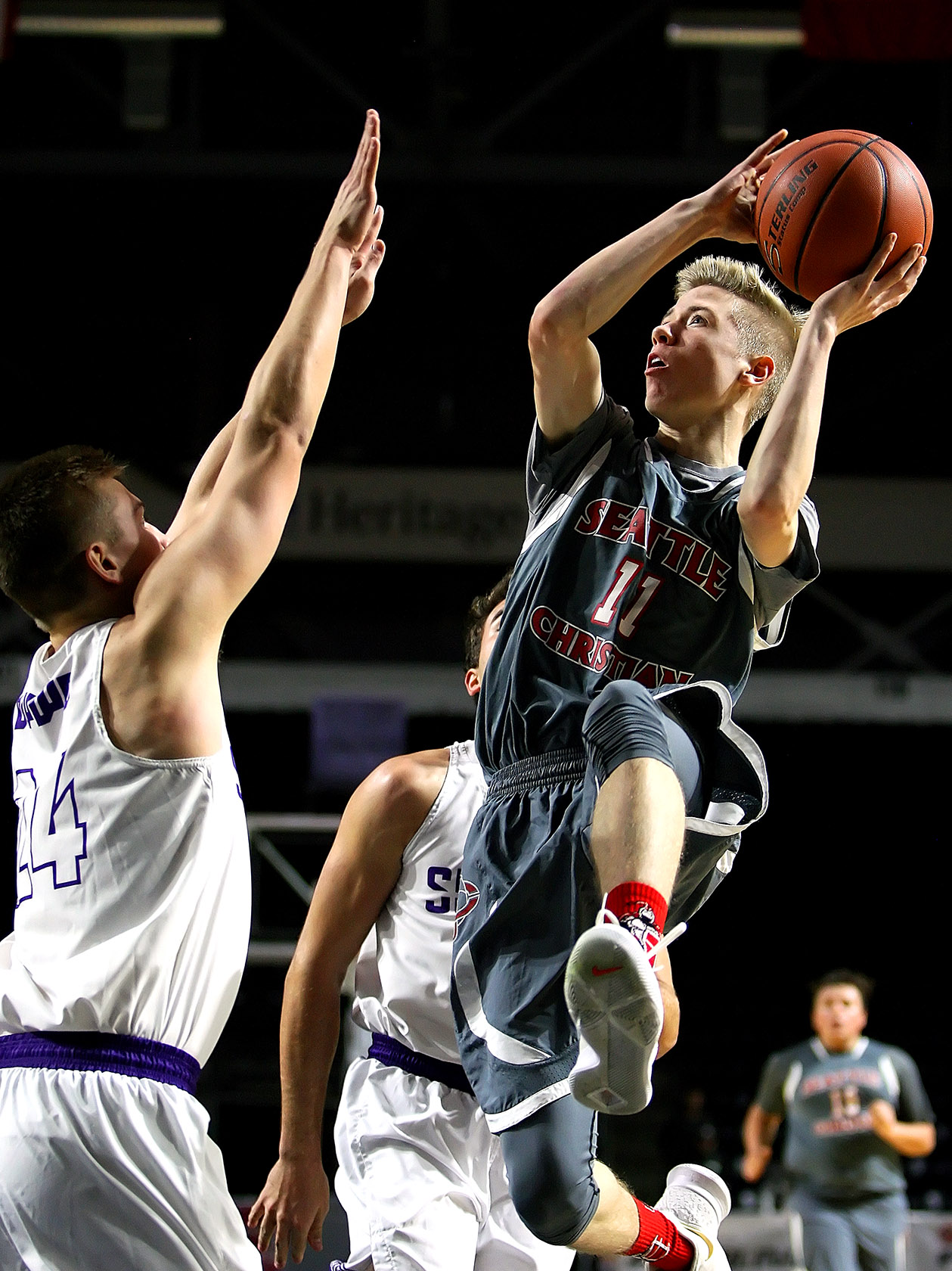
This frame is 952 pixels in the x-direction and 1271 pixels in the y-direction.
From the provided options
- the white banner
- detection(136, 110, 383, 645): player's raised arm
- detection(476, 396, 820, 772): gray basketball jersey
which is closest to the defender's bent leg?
detection(476, 396, 820, 772): gray basketball jersey

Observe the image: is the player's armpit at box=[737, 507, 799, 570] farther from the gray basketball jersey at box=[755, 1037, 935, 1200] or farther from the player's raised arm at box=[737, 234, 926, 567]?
the gray basketball jersey at box=[755, 1037, 935, 1200]

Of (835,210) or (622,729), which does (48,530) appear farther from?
(835,210)

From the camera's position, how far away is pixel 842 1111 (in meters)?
7.92

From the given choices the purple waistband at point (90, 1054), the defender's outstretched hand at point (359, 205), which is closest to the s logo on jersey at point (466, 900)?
the purple waistband at point (90, 1054)

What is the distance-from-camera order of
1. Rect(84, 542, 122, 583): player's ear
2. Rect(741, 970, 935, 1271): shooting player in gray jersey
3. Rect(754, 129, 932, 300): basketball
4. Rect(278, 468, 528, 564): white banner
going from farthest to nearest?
Rect(278, 468, 528, 564): white banner
Rect(741, 970, 935, 1271): shooting player in gray jersey
Rect(754, 129, 932, 300): basketball
Rect(84, 542, 122, 583): player's ear

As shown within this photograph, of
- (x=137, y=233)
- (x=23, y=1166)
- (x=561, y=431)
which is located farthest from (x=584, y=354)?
(x=137, y=233)

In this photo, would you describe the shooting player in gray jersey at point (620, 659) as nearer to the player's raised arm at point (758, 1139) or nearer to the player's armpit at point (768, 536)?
the player's armpit at point (768, 536)

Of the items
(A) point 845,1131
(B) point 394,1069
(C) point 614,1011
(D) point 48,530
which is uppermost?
(D) point 48,530

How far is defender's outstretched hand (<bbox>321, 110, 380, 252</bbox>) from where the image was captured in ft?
10.7

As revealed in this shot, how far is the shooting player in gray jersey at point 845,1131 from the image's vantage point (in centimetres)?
764

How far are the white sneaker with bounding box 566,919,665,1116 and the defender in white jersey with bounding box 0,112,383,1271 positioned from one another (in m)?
0.68

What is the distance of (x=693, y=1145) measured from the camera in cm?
1068

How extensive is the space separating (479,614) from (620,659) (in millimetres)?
1105

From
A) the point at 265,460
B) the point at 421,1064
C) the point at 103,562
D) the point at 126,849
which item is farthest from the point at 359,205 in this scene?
the point at 421,1064
